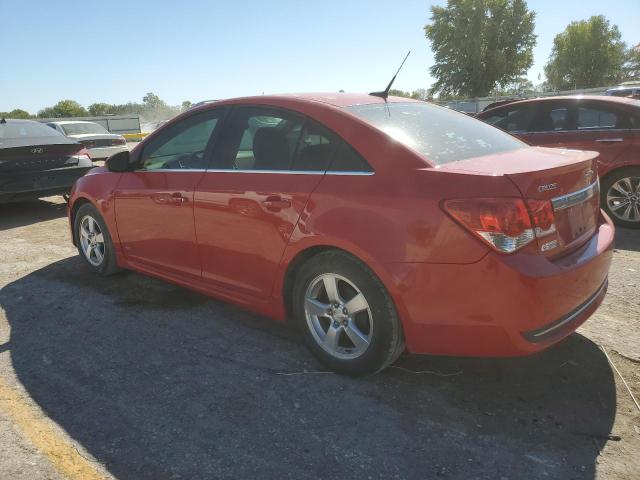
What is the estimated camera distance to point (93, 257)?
502 centimetres

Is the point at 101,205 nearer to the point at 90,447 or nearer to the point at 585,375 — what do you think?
the point at 90,447

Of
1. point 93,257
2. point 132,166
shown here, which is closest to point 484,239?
point 132,166

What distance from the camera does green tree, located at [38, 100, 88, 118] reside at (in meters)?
60.0

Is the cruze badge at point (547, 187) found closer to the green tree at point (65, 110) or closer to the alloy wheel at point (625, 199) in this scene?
→ the alloy wheel at point (625, 199)

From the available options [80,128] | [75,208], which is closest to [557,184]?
[75,208]

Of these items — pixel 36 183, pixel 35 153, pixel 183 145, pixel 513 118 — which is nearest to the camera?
pixel 183 145

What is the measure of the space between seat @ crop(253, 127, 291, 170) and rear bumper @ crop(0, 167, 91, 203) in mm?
5308

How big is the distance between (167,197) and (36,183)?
4588mm

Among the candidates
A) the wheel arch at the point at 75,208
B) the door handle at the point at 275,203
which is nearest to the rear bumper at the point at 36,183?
the wheel arch at the point at 75,208

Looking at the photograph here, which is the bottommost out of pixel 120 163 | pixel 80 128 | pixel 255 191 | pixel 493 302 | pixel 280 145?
pixel 493 302

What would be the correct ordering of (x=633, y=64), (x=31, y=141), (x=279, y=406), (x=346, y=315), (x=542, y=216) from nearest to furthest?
(x=542, y=216), (x=279, y=406), (x=346, y=315), (x=31, y=141), (x=633, y=64)

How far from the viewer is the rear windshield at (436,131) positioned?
2.90m

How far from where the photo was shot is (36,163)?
24.7 ft

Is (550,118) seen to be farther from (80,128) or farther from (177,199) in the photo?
(80,128)
